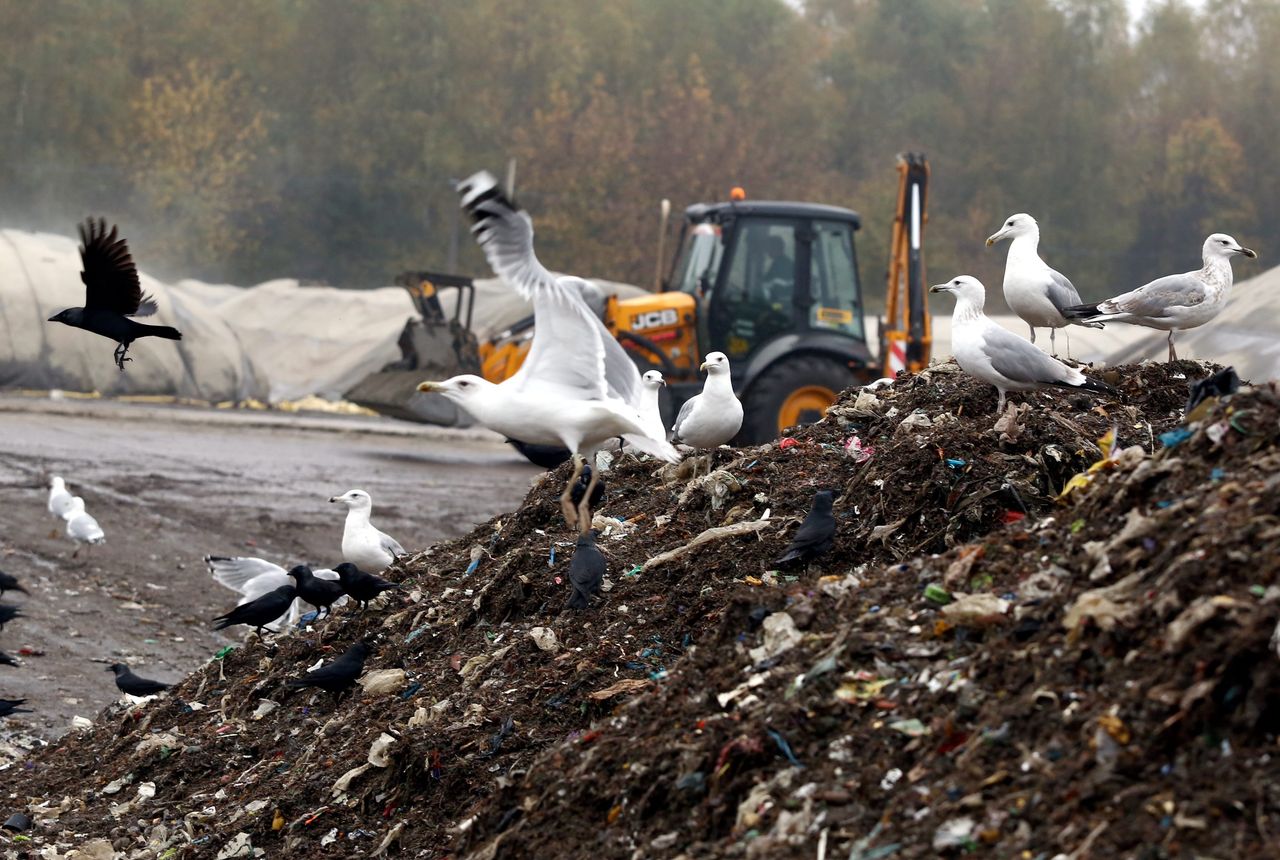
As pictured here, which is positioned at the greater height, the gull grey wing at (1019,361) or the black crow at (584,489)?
the gull grey wing at (1019,361)

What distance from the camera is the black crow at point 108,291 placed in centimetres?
680

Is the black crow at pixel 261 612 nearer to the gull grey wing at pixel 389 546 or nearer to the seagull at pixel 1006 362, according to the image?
the gull grey wing at pixel 389 546

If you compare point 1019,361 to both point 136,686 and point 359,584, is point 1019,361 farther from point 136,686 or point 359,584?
point 136,686

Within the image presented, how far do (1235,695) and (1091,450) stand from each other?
9.00ft

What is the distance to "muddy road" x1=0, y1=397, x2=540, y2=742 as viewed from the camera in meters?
9.71

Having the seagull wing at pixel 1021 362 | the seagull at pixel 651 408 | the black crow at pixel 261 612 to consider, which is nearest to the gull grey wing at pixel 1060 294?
the seagull wing at pixel 1021 362

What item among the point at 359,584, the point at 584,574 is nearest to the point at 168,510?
the point at 359,584

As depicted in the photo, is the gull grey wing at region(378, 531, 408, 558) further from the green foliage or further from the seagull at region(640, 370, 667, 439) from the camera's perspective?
the green foliage

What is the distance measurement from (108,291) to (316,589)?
7.23 feet

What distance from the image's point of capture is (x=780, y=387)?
16047 mm

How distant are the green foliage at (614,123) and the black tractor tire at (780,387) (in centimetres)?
2195

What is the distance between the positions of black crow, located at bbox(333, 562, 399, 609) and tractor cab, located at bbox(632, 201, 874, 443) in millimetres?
8844

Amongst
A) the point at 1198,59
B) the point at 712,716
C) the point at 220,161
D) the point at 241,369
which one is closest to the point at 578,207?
the point at 220,161

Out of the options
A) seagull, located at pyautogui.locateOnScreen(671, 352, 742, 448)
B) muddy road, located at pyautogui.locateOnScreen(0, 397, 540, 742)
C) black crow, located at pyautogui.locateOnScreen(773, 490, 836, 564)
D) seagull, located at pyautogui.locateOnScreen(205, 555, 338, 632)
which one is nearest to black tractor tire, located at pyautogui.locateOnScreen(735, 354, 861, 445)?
muddy road, located at pyautogui.locateOnScreen(0, 397, 540, 742)
